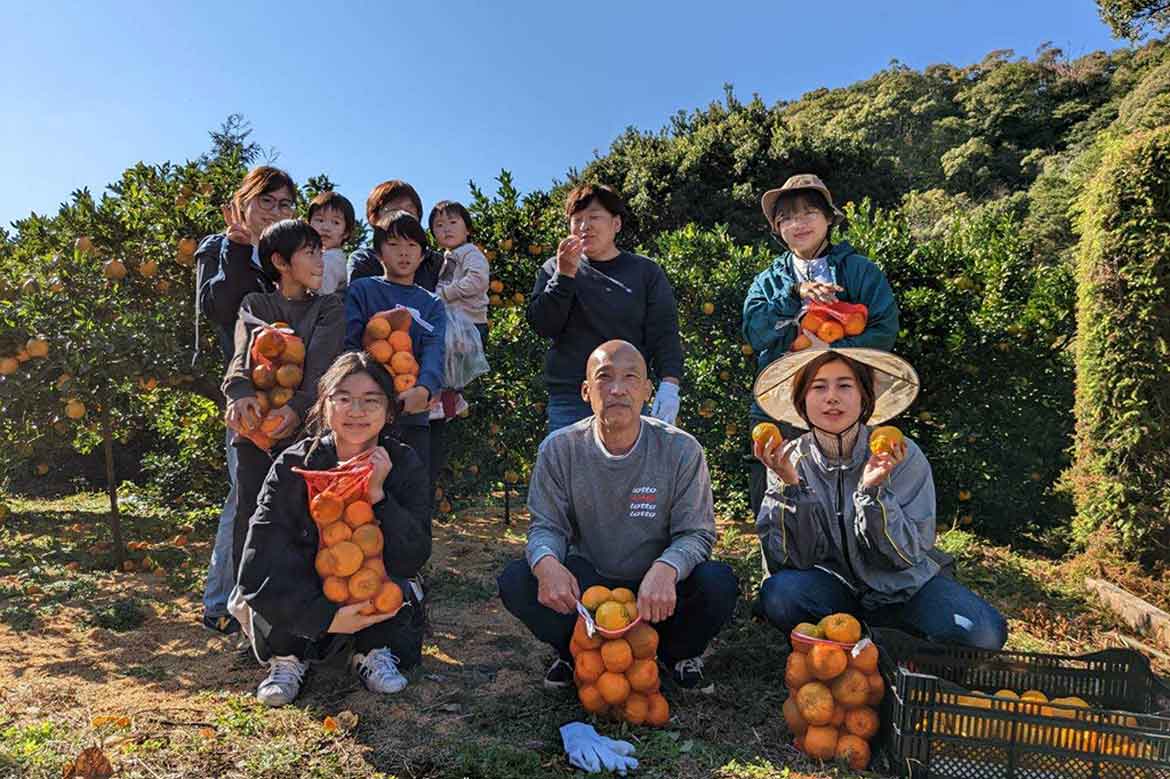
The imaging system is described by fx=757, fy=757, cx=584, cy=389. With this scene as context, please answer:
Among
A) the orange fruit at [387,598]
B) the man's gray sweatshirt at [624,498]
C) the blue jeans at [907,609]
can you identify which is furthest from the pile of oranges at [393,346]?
the blue jeans at [907,609]

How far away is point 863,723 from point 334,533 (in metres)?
1.86

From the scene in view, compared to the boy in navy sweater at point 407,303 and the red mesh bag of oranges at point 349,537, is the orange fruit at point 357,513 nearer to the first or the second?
the red mesh bag of oranges at point 349,537

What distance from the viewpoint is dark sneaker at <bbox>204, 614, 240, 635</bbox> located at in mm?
3586

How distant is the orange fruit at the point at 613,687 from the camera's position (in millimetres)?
2510

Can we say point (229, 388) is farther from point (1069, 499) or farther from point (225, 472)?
point (1069, 499)

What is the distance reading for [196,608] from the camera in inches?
163

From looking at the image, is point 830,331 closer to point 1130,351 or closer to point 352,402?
point 352,402

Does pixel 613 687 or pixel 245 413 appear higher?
pixel 245 413

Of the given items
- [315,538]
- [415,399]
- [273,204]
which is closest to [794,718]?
[315,538]

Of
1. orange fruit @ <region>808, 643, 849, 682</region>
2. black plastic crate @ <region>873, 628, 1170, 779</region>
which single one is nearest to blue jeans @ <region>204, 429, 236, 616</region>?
orange fruit @ <region>808, 643, 849, 682</region>

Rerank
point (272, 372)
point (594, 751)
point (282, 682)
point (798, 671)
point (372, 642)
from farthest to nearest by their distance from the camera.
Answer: point (272, 372), point (372, 642), point (282, 682), point (798, 671), point (594, 751)

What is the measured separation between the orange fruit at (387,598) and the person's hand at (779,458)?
1.42 m

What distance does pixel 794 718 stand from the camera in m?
2.45

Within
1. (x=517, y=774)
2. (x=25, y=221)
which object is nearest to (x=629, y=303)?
(x=517, y=774)
